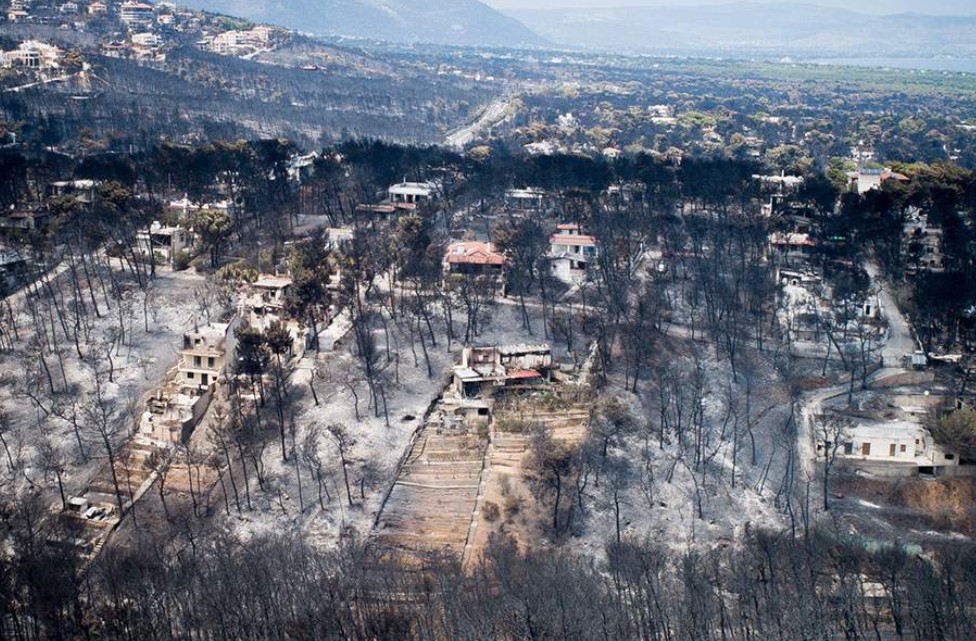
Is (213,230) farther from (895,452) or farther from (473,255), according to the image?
(895,452)

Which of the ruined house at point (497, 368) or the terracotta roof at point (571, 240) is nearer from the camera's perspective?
the ruined house at point (497, 368)

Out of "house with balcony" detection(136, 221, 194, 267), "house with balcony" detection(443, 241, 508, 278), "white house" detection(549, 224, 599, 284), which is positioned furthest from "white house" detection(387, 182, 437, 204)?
"house with balcony" detection(136, 221, 194, 267)

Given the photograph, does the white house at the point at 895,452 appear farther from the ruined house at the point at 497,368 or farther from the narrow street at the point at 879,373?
the ruined house at the point at 497,368

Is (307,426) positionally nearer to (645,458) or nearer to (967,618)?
(645,458)

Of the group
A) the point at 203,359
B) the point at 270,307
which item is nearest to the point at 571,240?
the point at 270,307

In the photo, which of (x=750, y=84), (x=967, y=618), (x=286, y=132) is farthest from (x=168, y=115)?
(x=750, y=84)

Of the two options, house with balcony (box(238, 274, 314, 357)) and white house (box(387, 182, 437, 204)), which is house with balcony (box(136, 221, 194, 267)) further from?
white house (box(387, 182, 437, 204))

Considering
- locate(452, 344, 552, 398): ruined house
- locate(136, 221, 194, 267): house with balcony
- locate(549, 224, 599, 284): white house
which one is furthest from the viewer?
locate(136, 221, 194, 267): house with balcony

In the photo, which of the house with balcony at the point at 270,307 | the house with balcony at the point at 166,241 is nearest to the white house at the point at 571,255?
the house with balcony at the point at 270,307
